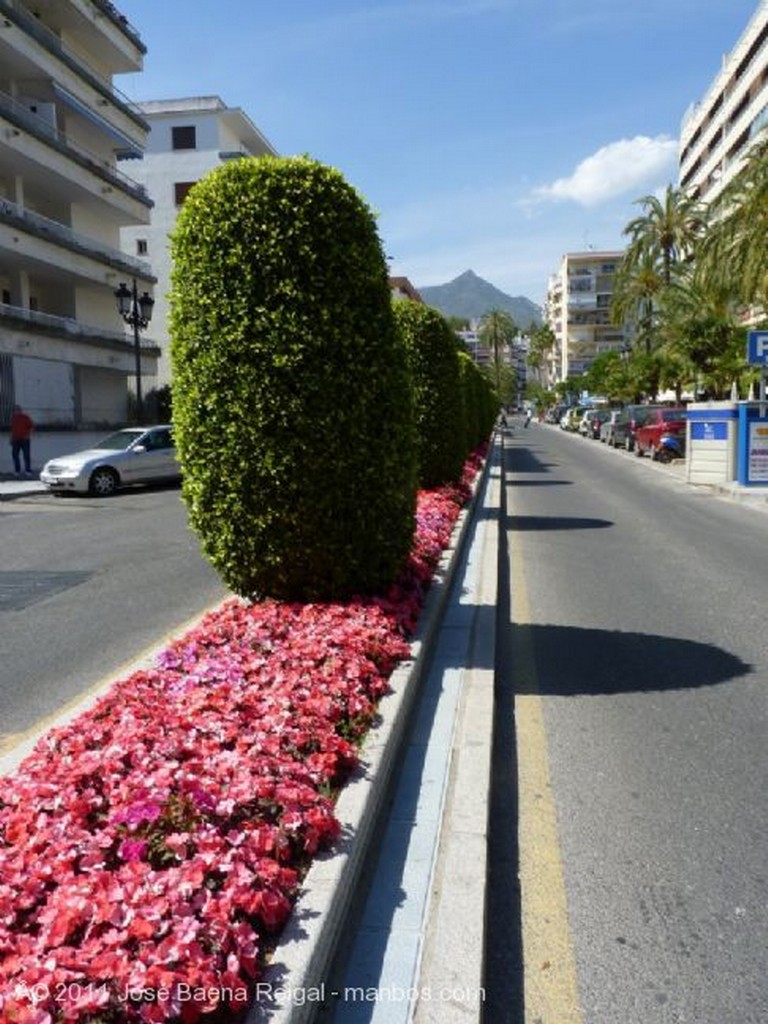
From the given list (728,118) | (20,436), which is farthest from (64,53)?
(728,118)

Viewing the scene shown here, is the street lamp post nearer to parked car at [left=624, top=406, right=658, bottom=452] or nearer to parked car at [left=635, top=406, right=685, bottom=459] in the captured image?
parked car at [left=635, top=406, right=685, bottom=459]

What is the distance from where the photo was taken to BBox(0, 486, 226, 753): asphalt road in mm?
5535

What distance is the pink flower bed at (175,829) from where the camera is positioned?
2.01 metres

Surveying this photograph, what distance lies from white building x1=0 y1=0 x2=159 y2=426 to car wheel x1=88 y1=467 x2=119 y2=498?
23.3ft

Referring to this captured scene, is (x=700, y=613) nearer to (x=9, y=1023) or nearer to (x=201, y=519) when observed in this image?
(x=201, y=519)

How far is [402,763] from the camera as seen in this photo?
3.95m

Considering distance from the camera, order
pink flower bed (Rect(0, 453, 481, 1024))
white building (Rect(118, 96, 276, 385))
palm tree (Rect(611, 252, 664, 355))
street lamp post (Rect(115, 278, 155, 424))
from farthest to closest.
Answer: palm tree (Rect(611, 252, 664, 355)), white building (Rect(118, 96, 276, 385)), street lamp post (Rect(115, 278, 155, 424)), pink flower bed (Rect(0, 453, 481, 1024))

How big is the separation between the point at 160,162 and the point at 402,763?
5542cm

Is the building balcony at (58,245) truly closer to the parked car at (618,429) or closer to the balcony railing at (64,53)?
the balcony railing at (64,53)

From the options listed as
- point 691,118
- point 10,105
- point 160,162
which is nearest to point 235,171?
point 10,105

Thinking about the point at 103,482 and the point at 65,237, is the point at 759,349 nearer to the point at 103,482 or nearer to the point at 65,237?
the point at 103,482

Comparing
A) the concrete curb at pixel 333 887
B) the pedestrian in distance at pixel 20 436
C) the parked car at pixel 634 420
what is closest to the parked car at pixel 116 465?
the pedestrian in distance at pixel 20 436

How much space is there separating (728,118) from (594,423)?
119ft

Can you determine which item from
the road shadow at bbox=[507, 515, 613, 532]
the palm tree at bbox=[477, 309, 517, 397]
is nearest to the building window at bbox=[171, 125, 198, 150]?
the road shadow at bbox=[507, 515, 613, 532]
